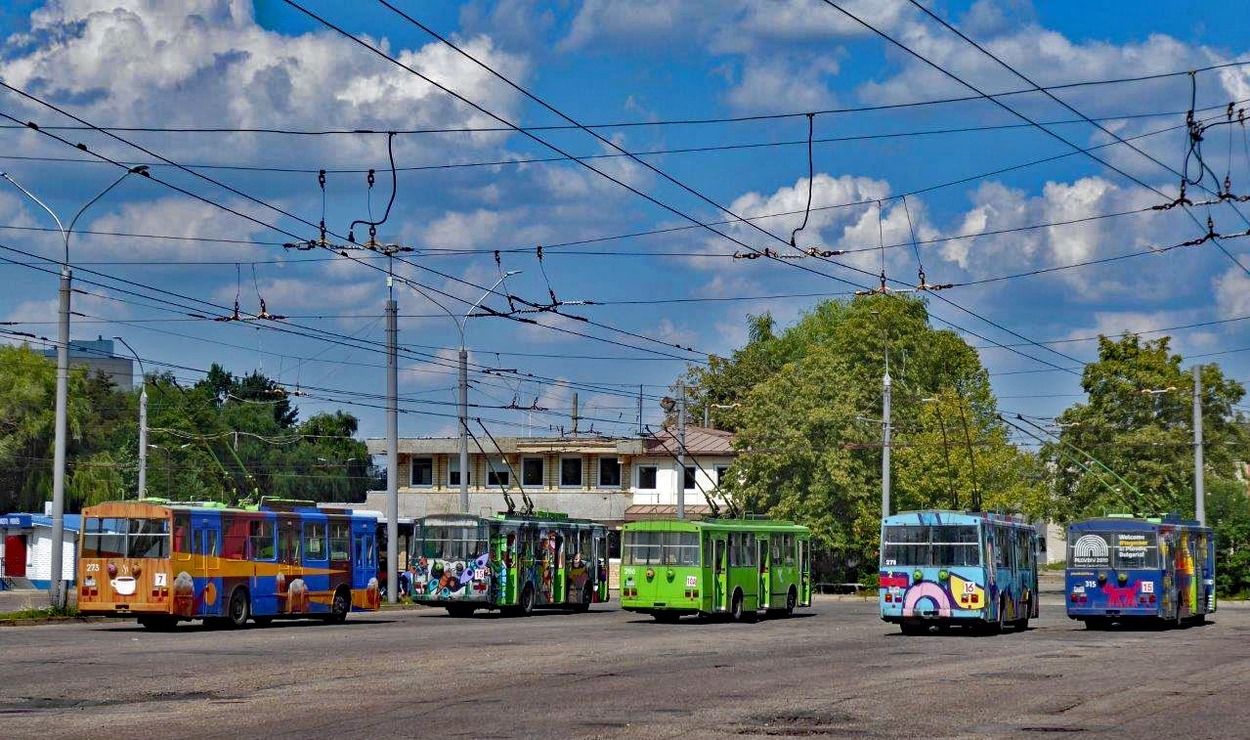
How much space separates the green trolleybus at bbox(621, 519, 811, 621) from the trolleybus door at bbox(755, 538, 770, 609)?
0.26 m

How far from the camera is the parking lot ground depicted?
54.0 ft

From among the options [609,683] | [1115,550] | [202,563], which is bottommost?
[609,683]

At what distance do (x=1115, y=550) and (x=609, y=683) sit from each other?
71.1 feet

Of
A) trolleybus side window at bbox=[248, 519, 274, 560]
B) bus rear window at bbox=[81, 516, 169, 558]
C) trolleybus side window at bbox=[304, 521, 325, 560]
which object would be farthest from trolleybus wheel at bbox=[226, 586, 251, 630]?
trolleybus side window at bbox=[304, 521, 325, 560]

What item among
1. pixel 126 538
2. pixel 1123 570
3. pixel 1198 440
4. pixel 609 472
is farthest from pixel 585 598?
pixel 609 472

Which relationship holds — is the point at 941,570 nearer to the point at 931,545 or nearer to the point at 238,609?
the point at 931,545

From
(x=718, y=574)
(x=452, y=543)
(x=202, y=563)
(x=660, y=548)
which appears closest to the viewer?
(x=202, y=563)

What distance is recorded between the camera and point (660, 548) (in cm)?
4238

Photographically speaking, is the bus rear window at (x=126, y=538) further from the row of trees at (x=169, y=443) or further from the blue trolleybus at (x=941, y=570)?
the row of trees at (x=169, y=443)

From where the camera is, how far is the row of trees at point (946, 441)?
7062 centimetres

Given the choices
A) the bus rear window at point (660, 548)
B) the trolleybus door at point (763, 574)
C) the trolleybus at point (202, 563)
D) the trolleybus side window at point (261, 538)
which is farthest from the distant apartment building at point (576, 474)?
the trolleybus side window at point (261, 538)

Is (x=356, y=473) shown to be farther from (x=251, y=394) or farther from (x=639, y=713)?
(x=639, y=713)

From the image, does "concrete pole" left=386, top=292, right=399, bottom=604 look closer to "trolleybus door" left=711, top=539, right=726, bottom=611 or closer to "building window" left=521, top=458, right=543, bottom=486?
"trolleybus door" left=711, top=539, right=726, bottom=611

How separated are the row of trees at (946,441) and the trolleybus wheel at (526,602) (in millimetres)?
20701
